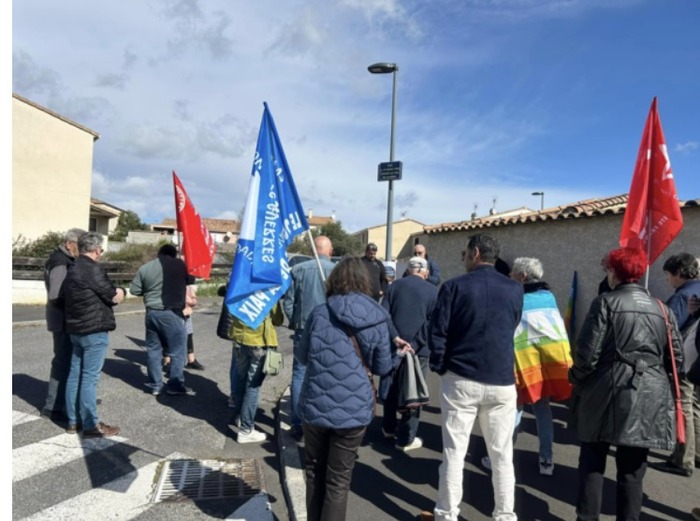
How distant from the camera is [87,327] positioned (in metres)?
4.64

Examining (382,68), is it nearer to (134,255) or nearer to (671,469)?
(671,469)

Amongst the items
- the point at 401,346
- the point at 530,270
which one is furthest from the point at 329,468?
the point at 530,270

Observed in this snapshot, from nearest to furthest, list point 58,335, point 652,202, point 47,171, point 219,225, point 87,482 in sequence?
point 87,482, point 652,202, point 58,335, point 47,171, point 219,225

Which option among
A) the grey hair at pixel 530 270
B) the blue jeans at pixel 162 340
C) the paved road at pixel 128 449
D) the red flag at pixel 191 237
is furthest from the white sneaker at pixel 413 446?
the red flag at pixel 191 237

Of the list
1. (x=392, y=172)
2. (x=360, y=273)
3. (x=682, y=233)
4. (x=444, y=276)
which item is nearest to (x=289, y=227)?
(x=360, y=273)

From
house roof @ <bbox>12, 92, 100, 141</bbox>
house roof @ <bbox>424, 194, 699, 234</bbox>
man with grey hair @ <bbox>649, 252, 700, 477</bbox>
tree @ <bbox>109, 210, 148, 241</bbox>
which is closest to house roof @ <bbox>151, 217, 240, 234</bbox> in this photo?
tree @ <bbox>109, 210, 148, 241</bbox>

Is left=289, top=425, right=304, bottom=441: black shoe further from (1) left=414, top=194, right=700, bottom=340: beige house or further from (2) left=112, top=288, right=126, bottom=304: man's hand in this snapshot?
(1) left=414, top=194, right=700, bottom=340: beige house

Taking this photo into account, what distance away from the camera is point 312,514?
10.1 feet

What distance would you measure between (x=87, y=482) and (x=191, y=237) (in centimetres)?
355

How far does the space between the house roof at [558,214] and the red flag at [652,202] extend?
2.86 m

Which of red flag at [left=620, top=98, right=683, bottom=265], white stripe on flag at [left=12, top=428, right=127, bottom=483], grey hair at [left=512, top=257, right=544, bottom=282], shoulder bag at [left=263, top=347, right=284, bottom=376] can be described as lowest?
white stripe on flag at [left=12, top=428, right=127, bottom=483]

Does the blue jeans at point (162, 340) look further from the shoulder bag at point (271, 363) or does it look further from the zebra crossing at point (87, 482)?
the shoulder bag at point (271, 363)

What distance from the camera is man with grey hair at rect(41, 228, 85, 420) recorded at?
16.5 feet

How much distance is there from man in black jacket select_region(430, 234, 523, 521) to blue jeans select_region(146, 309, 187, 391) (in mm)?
3872
